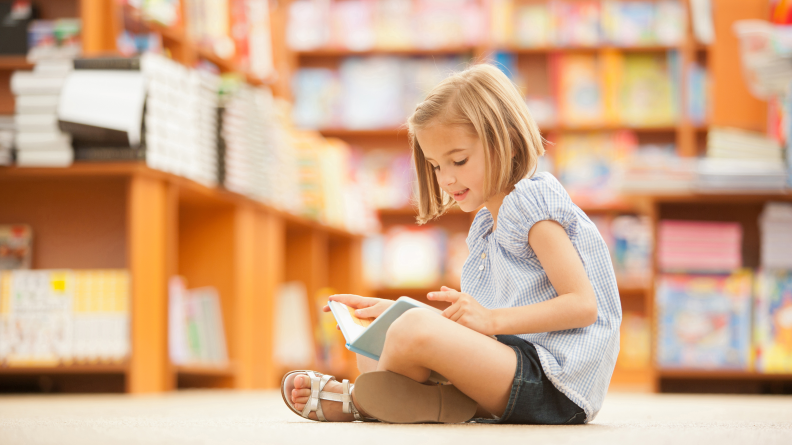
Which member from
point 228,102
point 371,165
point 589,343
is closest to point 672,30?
point 371,165

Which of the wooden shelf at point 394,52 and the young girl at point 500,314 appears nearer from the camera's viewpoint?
the young girl at point 500,314

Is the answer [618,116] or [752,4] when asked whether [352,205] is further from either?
[752,4]

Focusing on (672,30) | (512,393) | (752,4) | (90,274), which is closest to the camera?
(512,393)

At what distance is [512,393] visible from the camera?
3.95ft

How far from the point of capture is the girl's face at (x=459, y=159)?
50.3 inches

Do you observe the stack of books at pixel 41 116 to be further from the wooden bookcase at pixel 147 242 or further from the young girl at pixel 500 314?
the young girl at pixel 500 314

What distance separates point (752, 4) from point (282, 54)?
7.15 feet

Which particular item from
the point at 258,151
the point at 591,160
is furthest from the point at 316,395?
the point at 591,160

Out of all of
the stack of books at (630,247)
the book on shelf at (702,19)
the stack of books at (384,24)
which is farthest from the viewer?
the stack of books at (384,24)

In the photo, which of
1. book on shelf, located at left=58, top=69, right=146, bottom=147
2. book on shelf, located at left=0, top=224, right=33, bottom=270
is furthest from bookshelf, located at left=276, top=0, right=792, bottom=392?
book on shelf, located at left=0, top=224, right=33, bottom=270

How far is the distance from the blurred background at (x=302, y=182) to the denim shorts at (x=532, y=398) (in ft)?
4.39

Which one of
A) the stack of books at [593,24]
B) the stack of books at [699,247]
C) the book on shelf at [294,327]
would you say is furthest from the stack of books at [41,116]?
the stack of books at [593,24]

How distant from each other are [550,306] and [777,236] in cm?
212

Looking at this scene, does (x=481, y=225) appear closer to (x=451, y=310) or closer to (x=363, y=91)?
(x=451, y=310)
